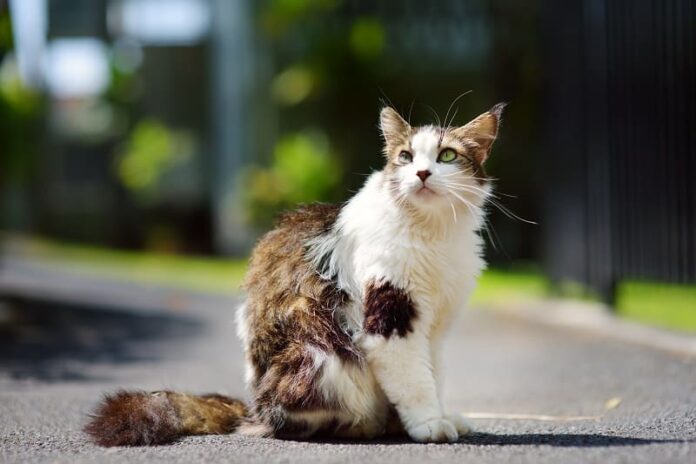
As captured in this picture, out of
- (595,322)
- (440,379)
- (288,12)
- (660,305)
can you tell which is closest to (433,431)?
(440,379)

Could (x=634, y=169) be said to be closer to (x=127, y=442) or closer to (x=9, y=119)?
(x=127, y=442)

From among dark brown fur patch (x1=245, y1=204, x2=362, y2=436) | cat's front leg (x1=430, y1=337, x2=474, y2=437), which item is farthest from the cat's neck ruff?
cat's front leg (x1=430, y1=337, x2=474, y2=437)

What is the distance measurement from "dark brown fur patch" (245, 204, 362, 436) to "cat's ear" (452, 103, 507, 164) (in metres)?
0.68

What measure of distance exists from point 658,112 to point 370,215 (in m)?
4.86

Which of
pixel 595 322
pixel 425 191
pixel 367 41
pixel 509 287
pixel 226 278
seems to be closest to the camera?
pixel 425 191

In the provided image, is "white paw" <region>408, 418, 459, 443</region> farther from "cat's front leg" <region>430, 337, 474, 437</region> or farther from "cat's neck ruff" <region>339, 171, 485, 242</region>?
"cat's neck ruff" <region>339, 171, 485, 242</region>

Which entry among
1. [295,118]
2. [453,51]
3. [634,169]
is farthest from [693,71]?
[295,118]

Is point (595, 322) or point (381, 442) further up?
point (381, 442)

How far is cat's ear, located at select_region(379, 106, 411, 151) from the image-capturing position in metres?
3.91

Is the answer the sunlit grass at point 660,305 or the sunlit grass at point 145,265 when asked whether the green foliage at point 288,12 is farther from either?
the sunlit grass at point 660,305

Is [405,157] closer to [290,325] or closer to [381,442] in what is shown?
[290,325]

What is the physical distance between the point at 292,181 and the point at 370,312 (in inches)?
572

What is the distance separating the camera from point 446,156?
376 centimetres

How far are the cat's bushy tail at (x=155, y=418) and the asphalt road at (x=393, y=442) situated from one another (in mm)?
88
